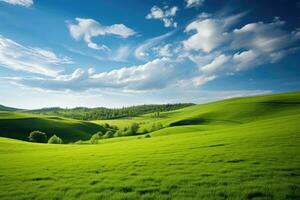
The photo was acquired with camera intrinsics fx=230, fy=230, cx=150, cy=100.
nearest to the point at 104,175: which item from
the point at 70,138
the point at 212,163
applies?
the point at 212,163

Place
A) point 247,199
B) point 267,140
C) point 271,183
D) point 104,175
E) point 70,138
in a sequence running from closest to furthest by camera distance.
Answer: point 247,199 → point 271,183 → point 104,175 → point 267,140 → point 70,138

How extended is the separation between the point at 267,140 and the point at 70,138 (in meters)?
113

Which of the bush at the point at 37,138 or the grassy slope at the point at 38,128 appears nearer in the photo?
the bush at the point at 37,138

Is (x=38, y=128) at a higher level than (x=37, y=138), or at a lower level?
higher

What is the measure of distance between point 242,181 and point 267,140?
13868 millimetres

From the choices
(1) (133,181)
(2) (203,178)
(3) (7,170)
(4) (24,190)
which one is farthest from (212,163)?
(3) (7,170)

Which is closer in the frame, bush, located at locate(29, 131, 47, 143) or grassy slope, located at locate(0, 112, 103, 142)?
bush, located at locate(29, 131, 47, 143)

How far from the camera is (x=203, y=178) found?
559 inches

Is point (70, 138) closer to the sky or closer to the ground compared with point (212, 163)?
closer to the ground

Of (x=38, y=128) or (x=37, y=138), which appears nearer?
(x=37, y=138)

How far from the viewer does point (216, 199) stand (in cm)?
1088

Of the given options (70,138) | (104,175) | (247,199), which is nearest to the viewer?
(247,199)

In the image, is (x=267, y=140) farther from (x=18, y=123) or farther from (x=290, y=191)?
(x=18, y=123)

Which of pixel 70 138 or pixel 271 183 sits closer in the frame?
pixel 271 183
